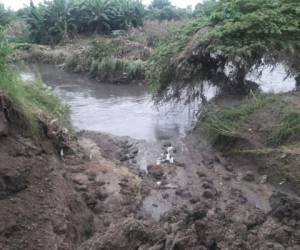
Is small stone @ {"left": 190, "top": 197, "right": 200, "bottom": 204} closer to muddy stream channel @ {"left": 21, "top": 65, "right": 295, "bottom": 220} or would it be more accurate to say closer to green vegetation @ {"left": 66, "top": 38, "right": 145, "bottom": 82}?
muddy stream channel @ {"left": 21, "top": 65, "right": 295, "bottom": 220}

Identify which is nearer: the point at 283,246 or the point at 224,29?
the point at 283,246

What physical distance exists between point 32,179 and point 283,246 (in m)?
2.75

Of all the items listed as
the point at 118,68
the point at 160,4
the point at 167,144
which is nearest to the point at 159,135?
the point at 167,144

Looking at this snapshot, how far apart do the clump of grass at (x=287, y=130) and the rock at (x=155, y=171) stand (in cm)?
194

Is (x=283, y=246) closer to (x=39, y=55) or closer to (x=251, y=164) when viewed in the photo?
(x=251, y=164)

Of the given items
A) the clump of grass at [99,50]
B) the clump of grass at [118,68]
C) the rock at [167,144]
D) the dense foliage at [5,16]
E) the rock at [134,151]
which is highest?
the dense foliage at [5,16]

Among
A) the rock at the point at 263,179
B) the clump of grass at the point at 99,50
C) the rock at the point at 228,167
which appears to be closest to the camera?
the rock at the point at 263,179

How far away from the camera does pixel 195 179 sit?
801cm

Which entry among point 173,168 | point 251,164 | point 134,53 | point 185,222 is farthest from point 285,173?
point 134,53

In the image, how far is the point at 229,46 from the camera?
389 inches

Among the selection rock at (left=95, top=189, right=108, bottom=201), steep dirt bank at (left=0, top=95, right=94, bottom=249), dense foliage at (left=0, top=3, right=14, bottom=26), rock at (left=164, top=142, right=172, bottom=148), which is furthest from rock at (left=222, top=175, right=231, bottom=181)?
dense foliage at (left=0, top=3, right=14, bottom=26)

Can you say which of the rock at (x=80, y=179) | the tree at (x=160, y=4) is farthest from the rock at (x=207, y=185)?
the tree at (x=160, y=4)

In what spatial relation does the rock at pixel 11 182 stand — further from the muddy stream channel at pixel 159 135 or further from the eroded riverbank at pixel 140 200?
the muddy stream channel at pixel 159 135

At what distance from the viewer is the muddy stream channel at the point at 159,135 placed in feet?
24.4
